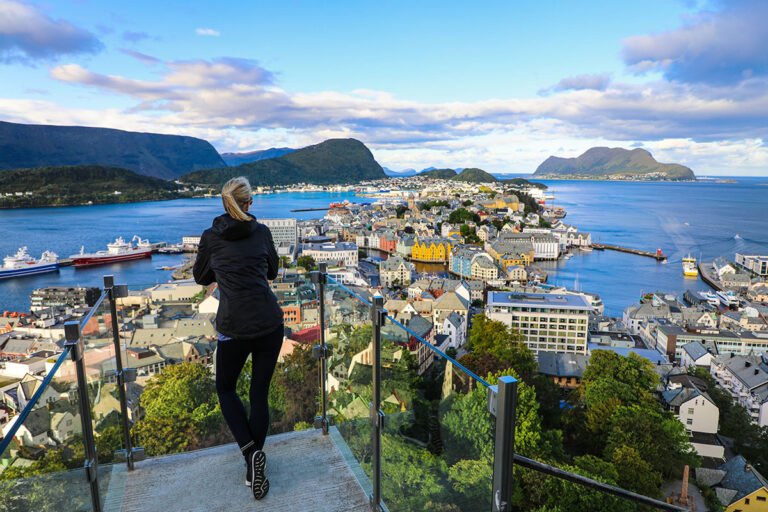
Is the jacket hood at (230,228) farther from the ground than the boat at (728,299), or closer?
farther from the ground

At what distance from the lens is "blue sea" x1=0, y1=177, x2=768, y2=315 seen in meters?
24.1

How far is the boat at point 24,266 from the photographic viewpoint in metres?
25.0

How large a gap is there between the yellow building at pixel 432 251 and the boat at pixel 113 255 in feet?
53.8

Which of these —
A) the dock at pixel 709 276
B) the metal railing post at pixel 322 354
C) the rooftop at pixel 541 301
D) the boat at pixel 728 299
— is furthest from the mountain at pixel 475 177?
the metal railing post at pixel 322 354

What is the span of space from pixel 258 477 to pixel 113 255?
30588 millimetres

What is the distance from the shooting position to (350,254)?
27875 millimetres

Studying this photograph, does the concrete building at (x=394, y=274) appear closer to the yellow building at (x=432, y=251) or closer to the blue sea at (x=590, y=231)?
the yellow building at (x=432, y=251)

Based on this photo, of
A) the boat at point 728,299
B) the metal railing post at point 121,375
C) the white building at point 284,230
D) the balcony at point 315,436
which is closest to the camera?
the balcony at point 315,436

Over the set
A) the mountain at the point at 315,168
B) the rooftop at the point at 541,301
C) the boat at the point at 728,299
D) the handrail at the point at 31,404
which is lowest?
the boat at the point at 728,299

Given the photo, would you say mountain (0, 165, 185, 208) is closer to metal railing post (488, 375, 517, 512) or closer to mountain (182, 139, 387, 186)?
mountain (182, 139, 387, 186)

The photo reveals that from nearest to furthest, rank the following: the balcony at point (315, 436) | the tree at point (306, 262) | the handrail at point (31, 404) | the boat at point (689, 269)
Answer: the handrail at point (31, 404) → the balcony at point (315, 436) → the tree at point (306, 262) → the boat at point (689, 269)

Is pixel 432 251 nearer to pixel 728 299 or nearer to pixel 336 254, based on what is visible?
pixel 336 254

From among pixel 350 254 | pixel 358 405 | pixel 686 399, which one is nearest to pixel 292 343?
pixel 358 405

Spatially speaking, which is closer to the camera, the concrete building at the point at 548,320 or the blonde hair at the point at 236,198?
the blonde hair at the point at 236,198
